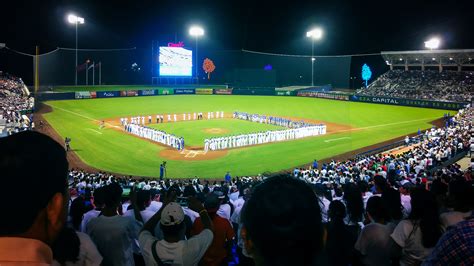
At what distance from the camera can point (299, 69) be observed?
74875 millimetres

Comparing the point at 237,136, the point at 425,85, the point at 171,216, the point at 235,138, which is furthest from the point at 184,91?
the point at 171,216

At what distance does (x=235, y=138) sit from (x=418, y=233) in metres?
24.2

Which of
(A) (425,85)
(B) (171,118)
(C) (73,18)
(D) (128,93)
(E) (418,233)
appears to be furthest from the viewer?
(D) (128,93)

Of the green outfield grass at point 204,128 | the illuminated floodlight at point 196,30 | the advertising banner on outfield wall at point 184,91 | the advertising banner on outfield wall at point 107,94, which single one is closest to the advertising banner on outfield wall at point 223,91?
the advertising banner on outfield wall at point 184,91

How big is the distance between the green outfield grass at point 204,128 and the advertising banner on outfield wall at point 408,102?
25.9 m

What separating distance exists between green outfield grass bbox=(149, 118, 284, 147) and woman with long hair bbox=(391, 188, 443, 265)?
24323mm

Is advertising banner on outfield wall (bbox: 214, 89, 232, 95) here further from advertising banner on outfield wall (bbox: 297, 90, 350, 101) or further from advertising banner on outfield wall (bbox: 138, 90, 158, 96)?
advertising banner on outfield wall (bbox: 297, 90, 350, 101)

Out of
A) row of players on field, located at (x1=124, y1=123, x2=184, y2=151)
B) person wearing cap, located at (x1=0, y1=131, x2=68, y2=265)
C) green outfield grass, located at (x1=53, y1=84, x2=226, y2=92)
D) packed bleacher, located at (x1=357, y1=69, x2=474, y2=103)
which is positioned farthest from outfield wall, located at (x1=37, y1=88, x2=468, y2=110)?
person wearing cap, located at (x1=0, y1=131, x2=68, y2=265)

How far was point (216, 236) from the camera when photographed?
16.6 ft

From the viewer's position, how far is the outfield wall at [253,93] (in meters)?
52.4

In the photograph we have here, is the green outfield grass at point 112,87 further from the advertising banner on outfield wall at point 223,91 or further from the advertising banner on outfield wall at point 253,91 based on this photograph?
the advertising banner on outfield wall at point 253,91

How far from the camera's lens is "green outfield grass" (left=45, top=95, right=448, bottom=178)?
23.4m

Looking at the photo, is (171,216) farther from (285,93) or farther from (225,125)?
(285,93)

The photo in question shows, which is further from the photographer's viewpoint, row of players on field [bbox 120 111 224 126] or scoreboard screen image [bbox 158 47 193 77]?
scoreboard screen image [bbox 158 47 193 77]
